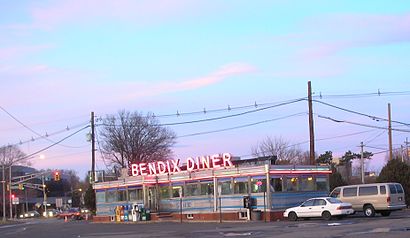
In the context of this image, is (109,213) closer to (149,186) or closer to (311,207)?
(149,186)

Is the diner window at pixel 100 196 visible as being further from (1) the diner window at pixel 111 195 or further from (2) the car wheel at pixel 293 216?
(2) the car wheel at pixel 293 216

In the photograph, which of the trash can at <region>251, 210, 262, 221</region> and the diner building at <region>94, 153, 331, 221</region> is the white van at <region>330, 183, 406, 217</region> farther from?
the trash can at <region>251, 210, 262, 221</region>

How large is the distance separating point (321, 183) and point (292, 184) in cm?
290

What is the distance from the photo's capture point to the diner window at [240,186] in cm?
4153

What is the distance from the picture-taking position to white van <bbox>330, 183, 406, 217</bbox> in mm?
36500

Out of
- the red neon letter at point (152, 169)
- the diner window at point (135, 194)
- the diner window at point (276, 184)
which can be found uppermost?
the red neon letter at point (152, 169)

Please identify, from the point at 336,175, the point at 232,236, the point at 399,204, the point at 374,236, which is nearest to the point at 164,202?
the point at 336,175

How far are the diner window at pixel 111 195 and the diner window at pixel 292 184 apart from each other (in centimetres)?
2036

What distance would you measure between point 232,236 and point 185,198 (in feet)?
70.4

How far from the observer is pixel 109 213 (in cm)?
5594

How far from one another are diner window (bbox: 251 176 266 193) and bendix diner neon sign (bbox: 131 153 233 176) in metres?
2.86

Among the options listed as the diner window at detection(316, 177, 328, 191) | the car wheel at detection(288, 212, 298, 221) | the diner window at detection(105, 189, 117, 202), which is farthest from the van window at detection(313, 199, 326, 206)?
the diner window at detection(105, 189, 117, 202)

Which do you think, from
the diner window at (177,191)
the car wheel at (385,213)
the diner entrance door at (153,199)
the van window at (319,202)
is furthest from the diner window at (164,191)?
the car wheel at (385,213)

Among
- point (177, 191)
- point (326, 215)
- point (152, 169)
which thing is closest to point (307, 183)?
point (326, 215)
